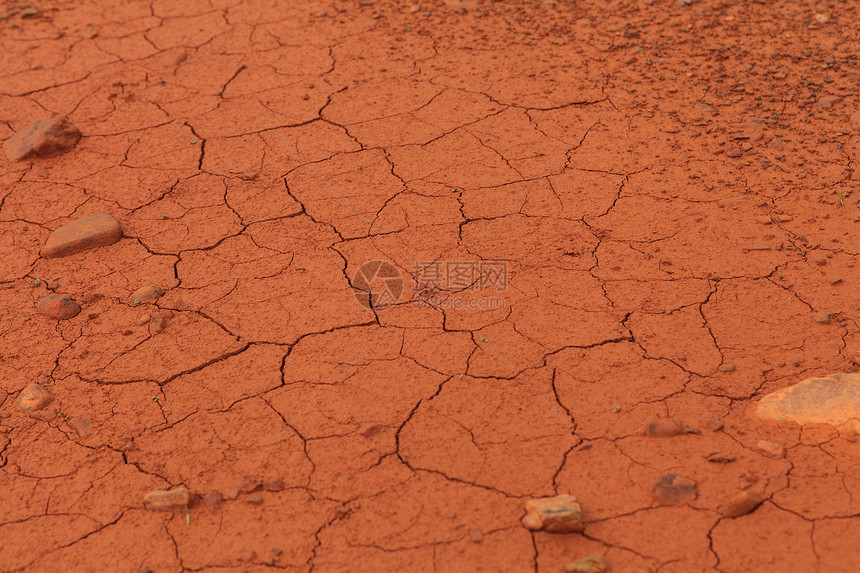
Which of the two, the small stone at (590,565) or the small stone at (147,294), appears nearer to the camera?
the small stone at (590,565)

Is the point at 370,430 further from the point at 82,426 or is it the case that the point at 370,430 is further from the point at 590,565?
the point at 82,426

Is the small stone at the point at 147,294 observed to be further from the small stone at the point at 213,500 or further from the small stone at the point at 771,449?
the small stone at the point at 771,449

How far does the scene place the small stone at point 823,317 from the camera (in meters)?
2.78

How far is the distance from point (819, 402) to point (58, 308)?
3038 millimetres

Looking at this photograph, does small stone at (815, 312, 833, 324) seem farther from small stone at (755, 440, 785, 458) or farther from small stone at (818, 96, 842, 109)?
small stone at (818, 96, 842, 109)

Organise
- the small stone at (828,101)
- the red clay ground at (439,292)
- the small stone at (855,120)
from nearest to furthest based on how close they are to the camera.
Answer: the red clay ground at (439,292), the small stone at (855,120), the small stone at (828,101)

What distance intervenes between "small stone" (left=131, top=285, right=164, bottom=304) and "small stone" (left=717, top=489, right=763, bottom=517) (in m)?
2.40

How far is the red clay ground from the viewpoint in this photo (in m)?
2.26

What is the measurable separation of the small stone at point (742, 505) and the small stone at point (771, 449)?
7.9 inches

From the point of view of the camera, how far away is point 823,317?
2.79 m

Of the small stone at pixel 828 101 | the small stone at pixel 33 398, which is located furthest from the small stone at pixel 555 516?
the small stone at pixel 828 101

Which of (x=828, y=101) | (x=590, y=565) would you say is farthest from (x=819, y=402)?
(x=828, y=101)

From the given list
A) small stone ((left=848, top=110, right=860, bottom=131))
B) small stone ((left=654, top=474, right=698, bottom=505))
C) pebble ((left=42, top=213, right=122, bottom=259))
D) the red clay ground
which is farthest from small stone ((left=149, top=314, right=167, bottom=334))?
small stone ((left=848, top=110, right=860, bottom=131))

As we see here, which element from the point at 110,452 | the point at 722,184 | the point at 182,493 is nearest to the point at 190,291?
the point at 110,452
